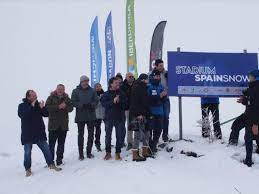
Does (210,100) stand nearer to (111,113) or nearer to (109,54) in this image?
(111,113)

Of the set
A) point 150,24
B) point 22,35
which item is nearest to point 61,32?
point 22,35

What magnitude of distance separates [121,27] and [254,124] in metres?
39.6

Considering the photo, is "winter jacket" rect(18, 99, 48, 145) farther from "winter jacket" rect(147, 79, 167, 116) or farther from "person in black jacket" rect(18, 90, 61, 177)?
"winter jacket" rect(147, 79, 167, 116)

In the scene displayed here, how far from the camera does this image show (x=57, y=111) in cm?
1110

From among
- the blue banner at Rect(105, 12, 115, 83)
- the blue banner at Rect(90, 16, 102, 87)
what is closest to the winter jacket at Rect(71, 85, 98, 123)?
the blue banner at Rect(105, 12, 115, 83)

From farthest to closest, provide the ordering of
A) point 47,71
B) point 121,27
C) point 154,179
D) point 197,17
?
point 197,17 → point 121,27 → point 47,71 → point 154,179

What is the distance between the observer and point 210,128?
1100cm

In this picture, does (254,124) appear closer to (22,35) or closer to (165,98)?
(165,98)

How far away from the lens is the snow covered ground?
8.98 m

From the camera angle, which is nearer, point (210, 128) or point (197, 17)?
point (210, 128)

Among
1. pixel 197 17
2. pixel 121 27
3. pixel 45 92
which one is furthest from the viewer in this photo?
pixel 197 17

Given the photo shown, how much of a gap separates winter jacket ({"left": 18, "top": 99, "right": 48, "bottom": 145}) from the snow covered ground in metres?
0.88

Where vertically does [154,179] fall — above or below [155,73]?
below

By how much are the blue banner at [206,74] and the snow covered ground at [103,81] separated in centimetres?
123
